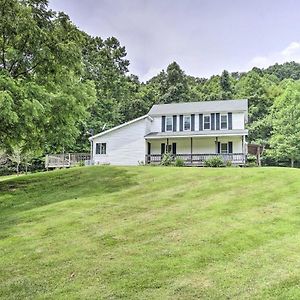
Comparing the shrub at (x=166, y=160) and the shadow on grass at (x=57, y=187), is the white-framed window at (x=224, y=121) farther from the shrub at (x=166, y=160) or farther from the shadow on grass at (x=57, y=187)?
the shadow on grass at (x=57, y=187)

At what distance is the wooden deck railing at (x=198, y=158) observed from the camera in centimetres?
3102

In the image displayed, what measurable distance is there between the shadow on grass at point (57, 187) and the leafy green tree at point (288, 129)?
25.0m

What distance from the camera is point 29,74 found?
65.4ft

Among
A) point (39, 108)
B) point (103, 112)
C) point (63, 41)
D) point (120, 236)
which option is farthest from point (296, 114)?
point (120, 236)

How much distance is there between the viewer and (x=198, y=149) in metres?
34.8

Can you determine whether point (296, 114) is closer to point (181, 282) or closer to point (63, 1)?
point (63, 1)

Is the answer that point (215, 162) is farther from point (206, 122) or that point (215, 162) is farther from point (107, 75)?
point (107, 75)

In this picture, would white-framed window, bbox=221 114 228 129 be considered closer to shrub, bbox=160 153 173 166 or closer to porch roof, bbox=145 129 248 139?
porch roof, bbox=145 129 248 139

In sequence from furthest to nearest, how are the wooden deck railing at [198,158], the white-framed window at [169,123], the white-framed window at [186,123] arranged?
the white-framed window at [169,123] → the white-framed window at [186,123] → the wooden deck railing at [198,158]

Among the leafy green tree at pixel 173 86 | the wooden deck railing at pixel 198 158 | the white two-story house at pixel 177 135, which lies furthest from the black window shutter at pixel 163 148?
the leafy green tree at pixel 173 86

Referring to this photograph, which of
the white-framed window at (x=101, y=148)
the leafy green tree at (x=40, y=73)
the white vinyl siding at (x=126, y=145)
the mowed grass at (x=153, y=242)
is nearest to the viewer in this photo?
the mowed grass at (x=153, y=242)

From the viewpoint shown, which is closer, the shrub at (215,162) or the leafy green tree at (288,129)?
the shrub at (215,162)

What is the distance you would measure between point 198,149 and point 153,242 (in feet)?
84.1

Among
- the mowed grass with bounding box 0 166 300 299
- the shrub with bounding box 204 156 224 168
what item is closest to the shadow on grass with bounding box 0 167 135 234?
the mowed grass with bounding box 0 166 300 299
